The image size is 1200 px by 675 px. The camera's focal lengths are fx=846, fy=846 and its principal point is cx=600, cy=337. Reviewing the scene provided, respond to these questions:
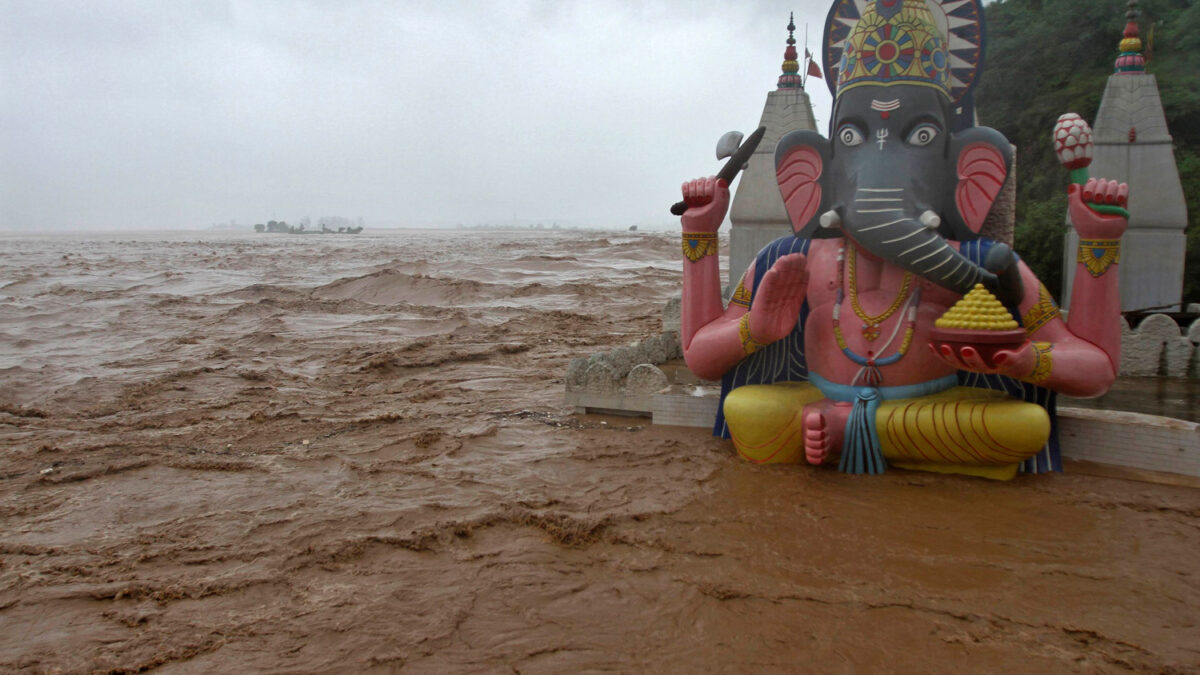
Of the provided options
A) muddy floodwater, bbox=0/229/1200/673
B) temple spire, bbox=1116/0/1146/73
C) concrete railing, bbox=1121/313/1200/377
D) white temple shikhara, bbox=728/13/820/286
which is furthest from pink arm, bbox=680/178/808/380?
temple spire, bbox=1116/0/1146/73

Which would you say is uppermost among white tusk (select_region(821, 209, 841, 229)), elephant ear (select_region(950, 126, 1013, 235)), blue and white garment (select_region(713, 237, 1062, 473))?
elephant ear (select_region(950, 126, 1013, 235))

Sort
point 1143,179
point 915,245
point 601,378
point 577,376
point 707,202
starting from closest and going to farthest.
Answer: point 915,245 < point 707,202 < point 601,378 < point 577,376 < point 1143,179

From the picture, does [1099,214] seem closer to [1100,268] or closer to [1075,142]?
[1100,268]

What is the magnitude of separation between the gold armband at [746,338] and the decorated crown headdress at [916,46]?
142 cm

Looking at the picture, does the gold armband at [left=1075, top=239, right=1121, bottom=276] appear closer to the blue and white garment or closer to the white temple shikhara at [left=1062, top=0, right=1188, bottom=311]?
the blue and white garment

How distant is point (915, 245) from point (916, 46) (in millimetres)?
1128

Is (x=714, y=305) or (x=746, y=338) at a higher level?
(x=714, y=305)

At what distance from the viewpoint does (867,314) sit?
15.3 feet

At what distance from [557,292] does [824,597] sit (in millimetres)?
14049

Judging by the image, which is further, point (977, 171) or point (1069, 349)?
point (977, 171)

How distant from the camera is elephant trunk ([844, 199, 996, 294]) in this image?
4.31 metres

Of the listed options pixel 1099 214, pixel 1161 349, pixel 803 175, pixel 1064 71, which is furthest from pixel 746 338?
pixel 1064 71

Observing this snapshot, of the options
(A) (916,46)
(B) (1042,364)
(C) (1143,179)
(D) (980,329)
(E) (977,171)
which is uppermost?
(A) (916,46)

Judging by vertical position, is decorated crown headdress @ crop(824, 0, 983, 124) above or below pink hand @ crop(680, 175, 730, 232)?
above
